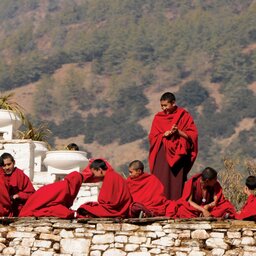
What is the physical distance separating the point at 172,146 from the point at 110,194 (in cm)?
137

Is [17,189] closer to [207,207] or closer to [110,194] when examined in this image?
[110,194]

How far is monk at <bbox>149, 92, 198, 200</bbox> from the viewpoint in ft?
52.6

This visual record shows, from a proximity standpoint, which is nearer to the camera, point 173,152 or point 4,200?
point 4,200

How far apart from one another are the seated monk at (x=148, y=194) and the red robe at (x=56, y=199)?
0.68m

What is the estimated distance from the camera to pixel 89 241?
15039 mm

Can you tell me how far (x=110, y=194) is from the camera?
1504 cm

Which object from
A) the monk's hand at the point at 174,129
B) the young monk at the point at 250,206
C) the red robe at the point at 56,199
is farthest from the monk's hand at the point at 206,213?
the red robe at the point at 56,199

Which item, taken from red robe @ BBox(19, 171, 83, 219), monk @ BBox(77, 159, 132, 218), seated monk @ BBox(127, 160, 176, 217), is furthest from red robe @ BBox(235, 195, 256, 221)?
red robe @ BBox(19, 171, 83, 219)

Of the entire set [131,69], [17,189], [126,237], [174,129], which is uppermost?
[131,69]

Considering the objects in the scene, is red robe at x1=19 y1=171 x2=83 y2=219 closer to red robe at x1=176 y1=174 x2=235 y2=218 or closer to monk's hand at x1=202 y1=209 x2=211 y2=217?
red robe at x1=176 y1=174 x2=235 y2=218

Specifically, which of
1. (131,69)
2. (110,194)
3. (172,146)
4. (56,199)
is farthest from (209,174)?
(131,69)

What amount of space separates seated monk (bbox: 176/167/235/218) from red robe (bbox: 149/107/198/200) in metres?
0.82

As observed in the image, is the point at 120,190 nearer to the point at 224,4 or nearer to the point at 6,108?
the point at 6,108

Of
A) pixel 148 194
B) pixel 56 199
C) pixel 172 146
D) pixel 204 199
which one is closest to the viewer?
pixel 204 199
